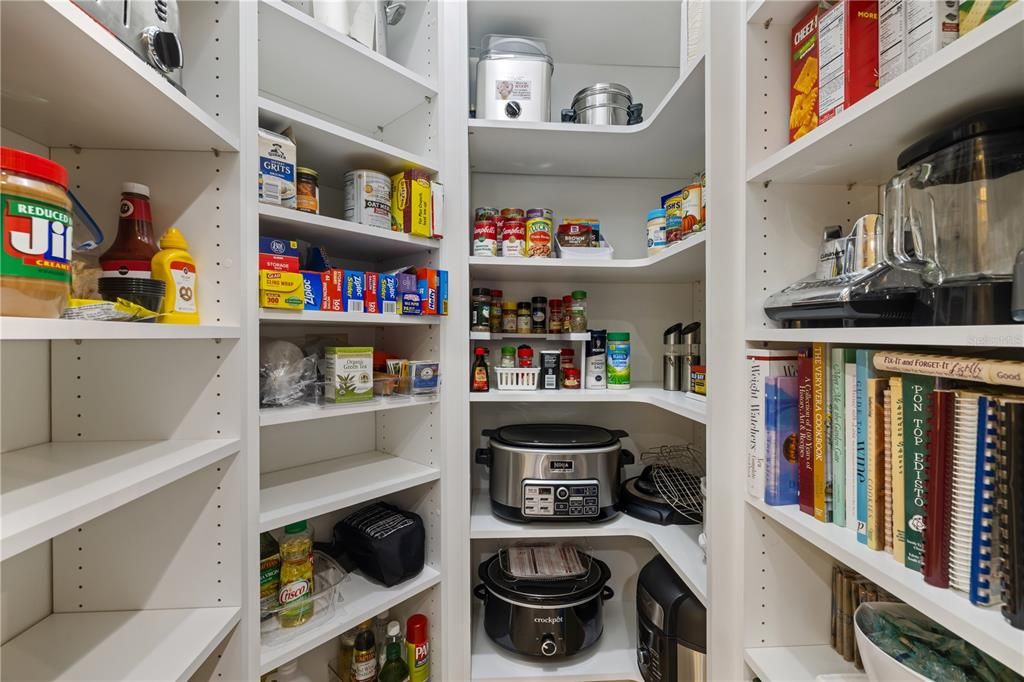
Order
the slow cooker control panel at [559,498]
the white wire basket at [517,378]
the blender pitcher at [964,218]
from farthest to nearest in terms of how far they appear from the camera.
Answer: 1. the white wire basket at [517,378]
2. the slow cooker control panel at [559,498]
3. the blender pitcher at [964,218]

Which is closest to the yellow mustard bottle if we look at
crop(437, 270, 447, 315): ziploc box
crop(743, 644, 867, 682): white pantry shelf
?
crop(437, 270, 447, 315): ziploc box

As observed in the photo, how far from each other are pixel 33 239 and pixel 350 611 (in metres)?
1.02

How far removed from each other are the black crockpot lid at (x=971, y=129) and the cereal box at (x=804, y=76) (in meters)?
0.21

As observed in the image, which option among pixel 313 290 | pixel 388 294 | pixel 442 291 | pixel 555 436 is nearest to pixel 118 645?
pixel 313 290

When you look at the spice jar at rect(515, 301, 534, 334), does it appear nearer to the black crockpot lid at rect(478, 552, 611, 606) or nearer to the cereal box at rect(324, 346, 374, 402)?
the cereal box at rect(324, 346, 374, 402)

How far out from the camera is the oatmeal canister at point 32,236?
Answer: 47 cm

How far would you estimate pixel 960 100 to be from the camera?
0.60 m

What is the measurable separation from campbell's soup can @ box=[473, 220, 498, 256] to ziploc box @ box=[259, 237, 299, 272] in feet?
1.72

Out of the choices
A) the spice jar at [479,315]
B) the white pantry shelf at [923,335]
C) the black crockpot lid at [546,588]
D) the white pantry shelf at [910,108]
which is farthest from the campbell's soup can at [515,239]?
the black crockpot lid at [546,588]

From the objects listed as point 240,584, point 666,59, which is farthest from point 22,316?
point 666,59

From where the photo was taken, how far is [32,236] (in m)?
0.49

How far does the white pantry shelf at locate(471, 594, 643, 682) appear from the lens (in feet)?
4.33

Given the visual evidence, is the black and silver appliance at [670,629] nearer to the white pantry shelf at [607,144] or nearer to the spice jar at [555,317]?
the spice jar at [555,317]

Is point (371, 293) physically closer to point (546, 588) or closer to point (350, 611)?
point (350, 611)
